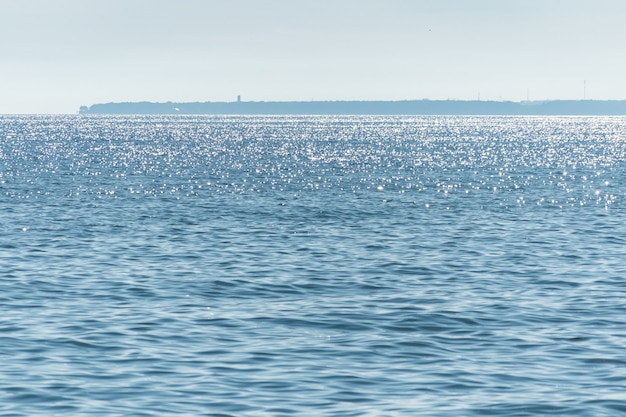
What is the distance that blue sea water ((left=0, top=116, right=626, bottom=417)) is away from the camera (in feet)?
66.1

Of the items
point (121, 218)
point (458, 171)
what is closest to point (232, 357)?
point (121, 218)

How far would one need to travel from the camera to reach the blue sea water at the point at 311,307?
794 inches

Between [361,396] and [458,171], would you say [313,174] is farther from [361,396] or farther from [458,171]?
[361,396]

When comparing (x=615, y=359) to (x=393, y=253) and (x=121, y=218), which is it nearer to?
(x=393, y=253)

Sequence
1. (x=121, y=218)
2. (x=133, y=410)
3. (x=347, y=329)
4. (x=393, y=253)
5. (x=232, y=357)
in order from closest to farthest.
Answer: (x=133, y=410) → (x=232, y=357) → (x=347, y=329) → (x=393, y=253) → (x=121, y=218)

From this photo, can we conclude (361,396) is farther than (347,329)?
No

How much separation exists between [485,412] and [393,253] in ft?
75.7

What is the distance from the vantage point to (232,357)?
2297 cm

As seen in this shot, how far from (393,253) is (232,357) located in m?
19.7

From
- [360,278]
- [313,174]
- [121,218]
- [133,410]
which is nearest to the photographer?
[133,410]

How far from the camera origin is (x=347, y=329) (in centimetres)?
2641

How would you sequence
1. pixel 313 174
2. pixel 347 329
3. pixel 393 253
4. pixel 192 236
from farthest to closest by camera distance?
pixel 313 174
pixel 192 236
pixel 393 253
pixel 347 329

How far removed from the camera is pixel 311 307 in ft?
97.5

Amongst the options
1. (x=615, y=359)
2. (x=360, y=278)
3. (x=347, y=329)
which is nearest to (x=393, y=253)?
(x=360, y=278)
